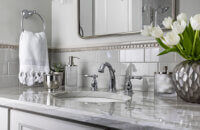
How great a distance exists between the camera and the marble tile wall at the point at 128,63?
1.26 m

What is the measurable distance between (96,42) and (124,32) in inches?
9.8

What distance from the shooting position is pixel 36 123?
3.03 feet

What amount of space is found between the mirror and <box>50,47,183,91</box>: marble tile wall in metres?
0.14

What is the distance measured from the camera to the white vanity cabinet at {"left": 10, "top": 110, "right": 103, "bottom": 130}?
810mm

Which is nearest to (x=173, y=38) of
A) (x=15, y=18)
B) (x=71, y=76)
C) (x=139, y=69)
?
(x=139, y=69)

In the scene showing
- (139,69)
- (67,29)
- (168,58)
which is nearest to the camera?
(168,58)

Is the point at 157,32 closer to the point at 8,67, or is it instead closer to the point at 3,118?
the point at 3,118

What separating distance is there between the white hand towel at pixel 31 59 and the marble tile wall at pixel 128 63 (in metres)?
0.25

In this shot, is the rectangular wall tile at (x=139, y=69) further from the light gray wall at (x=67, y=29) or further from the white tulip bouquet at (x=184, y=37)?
the white tulip bouquet at (x=184, y=37)

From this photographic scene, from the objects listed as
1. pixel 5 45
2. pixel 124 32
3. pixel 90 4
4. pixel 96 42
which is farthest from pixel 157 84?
pixel 5 45

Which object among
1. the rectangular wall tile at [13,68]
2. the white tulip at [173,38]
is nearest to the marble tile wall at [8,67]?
the rectangular wall tile at [13,68]

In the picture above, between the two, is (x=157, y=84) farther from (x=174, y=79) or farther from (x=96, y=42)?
(x=96, y=42)

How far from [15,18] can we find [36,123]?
0.93m

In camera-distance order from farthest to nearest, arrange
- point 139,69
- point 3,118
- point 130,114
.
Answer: point 139,69, point 3,118, point 130,114
